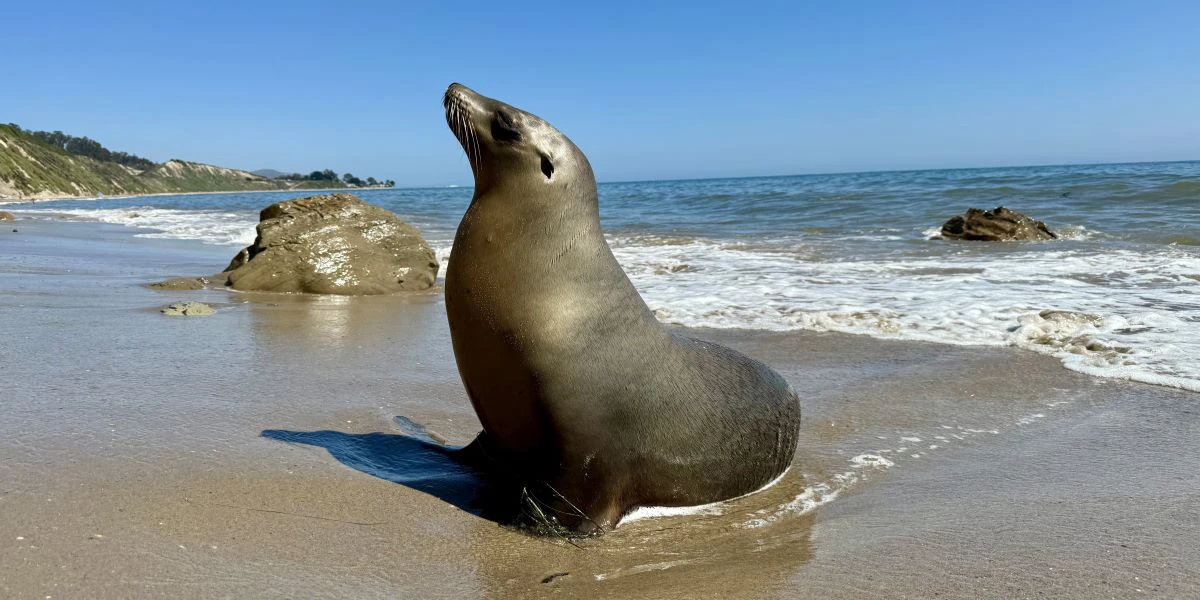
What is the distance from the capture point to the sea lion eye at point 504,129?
3.55m

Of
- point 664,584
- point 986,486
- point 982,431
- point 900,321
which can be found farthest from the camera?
point 900,321

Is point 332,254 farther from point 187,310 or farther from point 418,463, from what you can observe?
point 418,463

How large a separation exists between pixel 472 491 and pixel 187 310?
4.95 meters

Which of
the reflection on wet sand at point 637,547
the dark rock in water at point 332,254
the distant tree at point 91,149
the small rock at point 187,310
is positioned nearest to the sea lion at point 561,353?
the reflection on wet sand at point 637,547

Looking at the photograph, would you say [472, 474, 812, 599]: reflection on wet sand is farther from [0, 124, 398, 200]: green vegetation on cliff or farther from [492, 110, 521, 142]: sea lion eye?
[0, 124, 398, 200]: green vegetation on cliff

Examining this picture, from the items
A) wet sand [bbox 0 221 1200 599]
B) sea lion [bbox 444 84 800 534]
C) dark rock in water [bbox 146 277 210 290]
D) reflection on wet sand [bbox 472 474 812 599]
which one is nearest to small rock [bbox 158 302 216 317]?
wet sand [bbox 0 221 1200 599]

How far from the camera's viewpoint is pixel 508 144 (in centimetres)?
354

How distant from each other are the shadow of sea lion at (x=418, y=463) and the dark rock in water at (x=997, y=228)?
13403 millimetres

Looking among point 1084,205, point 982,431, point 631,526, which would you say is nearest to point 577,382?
point 631,526

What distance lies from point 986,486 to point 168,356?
475 centimetres

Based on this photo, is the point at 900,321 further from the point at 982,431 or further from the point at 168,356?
the point at 168,356

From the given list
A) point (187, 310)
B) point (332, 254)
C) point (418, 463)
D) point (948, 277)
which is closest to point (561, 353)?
point (418, 463)

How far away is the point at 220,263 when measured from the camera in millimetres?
13281

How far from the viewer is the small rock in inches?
299
